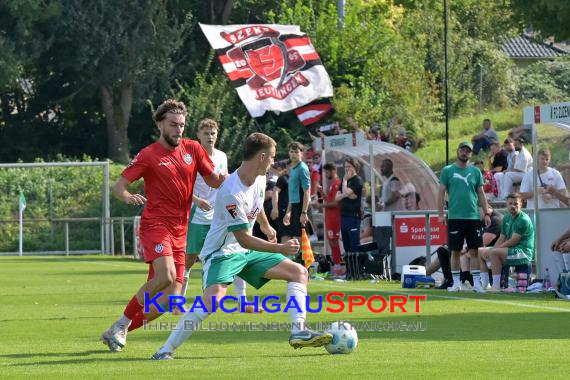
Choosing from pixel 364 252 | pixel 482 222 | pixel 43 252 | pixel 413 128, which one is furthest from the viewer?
pixel 413 128

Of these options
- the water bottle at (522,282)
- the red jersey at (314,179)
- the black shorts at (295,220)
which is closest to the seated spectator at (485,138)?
the red jersey at (314,179)

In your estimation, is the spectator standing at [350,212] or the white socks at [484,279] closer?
the white socks at [484,279]

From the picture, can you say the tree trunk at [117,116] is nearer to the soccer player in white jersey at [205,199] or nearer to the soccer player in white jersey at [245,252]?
the soccer player in white jersey at [205,199]

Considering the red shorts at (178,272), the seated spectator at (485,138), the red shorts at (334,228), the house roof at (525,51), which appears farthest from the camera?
the house roof at (525,51)

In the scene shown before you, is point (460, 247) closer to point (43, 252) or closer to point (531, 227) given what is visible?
point (531, 227)

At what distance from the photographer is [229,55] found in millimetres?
41625

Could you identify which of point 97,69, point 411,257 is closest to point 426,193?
point 411,257

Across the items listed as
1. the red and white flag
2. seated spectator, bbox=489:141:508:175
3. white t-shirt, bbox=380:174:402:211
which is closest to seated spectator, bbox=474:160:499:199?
seated spectator, bbox=489:141:508:175

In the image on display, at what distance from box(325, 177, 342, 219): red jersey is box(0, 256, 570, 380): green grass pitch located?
20.7ft

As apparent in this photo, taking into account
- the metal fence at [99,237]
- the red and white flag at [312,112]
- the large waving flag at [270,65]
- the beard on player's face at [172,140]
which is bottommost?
the metal fence at [99,237]

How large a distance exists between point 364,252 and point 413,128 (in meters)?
22.9

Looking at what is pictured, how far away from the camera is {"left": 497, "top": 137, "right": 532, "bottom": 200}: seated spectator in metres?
25.4

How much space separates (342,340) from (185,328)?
4.25 ft

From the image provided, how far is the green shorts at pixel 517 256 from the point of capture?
21.0m
